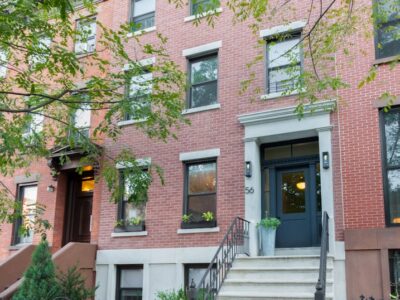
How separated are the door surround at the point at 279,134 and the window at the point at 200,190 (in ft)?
3.62

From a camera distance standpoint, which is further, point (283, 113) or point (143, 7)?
point (143, 7)

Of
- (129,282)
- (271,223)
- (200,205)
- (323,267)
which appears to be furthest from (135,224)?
(323,267)

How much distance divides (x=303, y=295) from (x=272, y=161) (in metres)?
4.10

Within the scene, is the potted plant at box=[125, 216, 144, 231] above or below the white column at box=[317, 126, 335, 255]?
below

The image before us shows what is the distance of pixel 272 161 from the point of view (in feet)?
41.2

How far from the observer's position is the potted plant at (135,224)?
1354cm

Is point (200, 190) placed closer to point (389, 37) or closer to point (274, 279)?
point (274, 279)

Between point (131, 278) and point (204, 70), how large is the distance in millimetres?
5764

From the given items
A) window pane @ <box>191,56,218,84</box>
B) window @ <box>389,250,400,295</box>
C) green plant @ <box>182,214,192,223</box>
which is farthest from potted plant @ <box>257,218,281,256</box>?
window pane @ <box>191,56,218,84</box>

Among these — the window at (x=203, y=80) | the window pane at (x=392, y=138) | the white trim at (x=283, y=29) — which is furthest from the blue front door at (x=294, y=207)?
the white trim at (x=283, y=29)

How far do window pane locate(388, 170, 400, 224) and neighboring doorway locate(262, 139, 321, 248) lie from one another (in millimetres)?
1618

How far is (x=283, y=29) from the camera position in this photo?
12.5 metres

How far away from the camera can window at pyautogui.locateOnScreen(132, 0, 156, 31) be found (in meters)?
15.3

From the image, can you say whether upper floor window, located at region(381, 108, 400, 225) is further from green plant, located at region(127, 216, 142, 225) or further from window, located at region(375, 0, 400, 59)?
green plant, located at region(127, 216, 142, 225)
